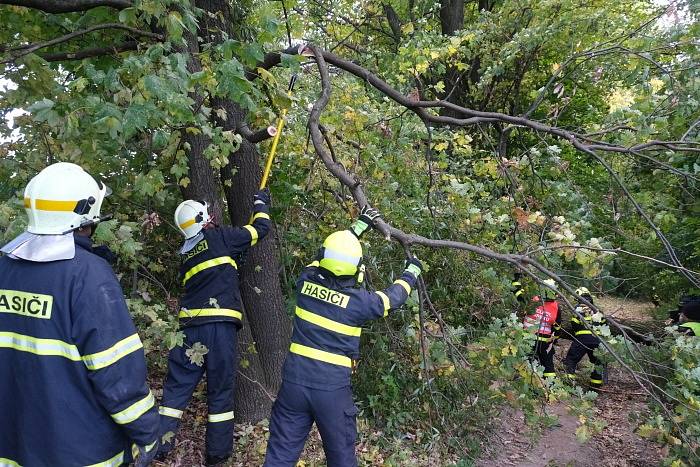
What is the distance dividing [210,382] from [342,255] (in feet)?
5.40

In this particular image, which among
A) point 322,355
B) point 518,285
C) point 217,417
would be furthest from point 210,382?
point 518,285

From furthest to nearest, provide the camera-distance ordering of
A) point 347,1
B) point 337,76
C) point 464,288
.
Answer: point 347,1
point 337,76
point 464,288

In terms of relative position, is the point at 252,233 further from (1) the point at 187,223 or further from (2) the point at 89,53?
(2) the point at 89,53

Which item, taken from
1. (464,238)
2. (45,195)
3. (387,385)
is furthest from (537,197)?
(45,195)

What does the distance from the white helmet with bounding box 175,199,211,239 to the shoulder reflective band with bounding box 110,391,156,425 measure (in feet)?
5.90

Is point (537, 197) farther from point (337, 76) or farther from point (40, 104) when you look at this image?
point (40, 104)

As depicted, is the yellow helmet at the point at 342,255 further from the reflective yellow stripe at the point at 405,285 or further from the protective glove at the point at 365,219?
the reflective yellow stripe at the point at 405,285

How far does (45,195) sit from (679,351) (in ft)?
13.7

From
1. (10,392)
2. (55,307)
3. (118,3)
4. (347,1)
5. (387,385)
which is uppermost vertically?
(347,1)

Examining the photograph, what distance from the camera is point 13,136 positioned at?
324 centimetres

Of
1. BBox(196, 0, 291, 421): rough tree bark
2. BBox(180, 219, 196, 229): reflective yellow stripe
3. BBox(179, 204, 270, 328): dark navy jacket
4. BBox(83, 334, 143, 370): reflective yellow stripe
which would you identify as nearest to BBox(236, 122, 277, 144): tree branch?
BBox(196, 0, 291, 421): rough tree bark

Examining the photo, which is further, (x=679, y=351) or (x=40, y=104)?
(x=679, y=351)

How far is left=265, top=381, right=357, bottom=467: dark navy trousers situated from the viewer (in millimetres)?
3246

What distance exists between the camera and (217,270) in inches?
150
